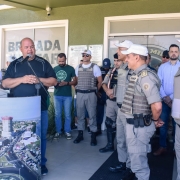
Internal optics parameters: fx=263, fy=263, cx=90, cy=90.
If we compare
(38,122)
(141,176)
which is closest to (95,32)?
(38,122)

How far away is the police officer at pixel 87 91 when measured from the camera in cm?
569


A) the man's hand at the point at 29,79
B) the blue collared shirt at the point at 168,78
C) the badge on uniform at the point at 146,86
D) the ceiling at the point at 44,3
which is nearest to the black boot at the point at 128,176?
the badge on uniform at the point at 146,86

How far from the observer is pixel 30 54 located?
3.74 metres

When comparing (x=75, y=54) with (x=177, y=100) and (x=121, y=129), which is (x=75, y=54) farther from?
(x=177, y=100)

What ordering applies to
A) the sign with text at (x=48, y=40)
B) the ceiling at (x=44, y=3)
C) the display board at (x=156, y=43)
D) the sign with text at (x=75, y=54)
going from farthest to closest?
the sign with text at (x=48, y=40) → the sign with text at (x=75, y=54) → the ceiling at (x=44, y=3) → the display board at (x=156, y=43)

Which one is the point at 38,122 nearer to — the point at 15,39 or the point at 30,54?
the point at 30,54

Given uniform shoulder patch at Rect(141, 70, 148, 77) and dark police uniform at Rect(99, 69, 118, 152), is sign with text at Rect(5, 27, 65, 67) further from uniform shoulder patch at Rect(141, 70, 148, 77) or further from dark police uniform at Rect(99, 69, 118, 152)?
uniform shoulder patch at Rect(141, 70, 148, 77)

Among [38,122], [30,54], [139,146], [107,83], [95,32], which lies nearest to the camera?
[139,146]

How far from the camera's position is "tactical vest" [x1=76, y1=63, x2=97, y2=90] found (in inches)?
225

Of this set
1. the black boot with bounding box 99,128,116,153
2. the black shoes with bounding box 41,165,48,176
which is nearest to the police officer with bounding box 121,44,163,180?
the black shoes with bounding box 41,165,48,176

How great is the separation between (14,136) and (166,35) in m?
4.87

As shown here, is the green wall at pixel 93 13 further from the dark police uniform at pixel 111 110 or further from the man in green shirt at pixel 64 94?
the dark police uniform at pixel 111 110

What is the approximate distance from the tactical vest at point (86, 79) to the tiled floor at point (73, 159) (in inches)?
48.4

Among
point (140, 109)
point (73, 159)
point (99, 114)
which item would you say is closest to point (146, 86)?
point (140, 109)
